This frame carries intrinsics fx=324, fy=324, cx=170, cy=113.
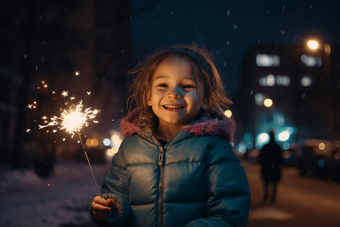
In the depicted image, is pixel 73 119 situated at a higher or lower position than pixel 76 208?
higher

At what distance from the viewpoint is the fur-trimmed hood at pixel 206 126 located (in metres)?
2.33

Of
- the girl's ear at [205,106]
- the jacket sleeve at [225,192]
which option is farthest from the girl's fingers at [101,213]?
the girl's ear at [205,106]

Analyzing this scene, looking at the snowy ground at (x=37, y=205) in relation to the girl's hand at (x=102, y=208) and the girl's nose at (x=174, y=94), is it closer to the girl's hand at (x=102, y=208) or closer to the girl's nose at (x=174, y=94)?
the girl's hand at (x=102, y=208)

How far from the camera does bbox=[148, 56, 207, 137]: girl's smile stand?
7.75ft

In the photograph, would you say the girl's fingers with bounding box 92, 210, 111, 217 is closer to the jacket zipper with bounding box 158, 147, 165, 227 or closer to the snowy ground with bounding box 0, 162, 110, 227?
the jacket zipper with bounding box 158, 147, 165, 227

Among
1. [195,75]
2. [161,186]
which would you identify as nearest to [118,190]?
[161,186]

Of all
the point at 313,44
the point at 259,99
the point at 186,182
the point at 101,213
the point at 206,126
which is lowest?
the point at 101,213

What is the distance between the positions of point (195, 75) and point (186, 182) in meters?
0.80

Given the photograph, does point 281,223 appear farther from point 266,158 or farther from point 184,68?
point 184,68

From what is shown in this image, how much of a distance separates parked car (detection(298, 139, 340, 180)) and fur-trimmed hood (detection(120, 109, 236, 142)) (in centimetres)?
1828

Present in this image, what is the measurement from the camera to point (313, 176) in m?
21.3

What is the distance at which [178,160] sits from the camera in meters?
2.23

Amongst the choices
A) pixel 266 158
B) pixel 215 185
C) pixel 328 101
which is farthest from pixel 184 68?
pixel 328 101

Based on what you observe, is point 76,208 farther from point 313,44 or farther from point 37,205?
point 313,44
